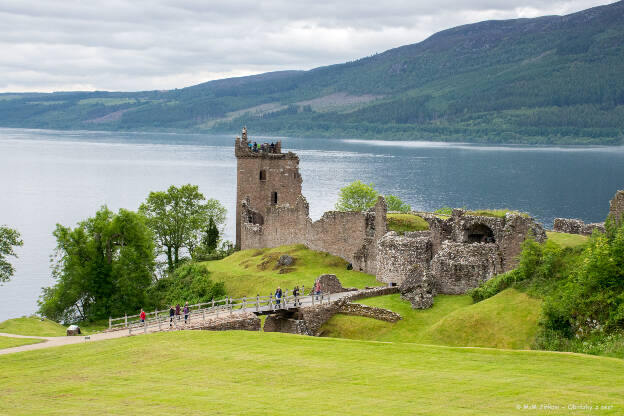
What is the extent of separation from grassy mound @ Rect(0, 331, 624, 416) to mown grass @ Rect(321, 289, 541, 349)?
608cm

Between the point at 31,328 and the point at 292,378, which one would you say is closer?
the point at 292,378

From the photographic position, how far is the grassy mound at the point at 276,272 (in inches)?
1977

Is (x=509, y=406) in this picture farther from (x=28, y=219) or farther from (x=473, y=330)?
(x=28, y=219)

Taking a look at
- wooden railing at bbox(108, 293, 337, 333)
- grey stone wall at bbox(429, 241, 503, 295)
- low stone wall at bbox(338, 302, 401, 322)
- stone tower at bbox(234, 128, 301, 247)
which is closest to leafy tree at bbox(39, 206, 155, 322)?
wooden railing at bbox(108, 293, 337, 333)

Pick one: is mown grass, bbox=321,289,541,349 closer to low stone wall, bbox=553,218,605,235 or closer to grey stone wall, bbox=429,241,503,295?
grey stone wall, bbox=429,241,503,295

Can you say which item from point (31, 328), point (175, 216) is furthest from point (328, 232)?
point (175, 216)

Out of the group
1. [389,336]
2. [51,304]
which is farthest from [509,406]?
[51,304]

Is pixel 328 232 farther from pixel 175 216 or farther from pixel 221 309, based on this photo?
pixel 175 216

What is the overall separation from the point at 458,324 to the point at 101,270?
99.3ft

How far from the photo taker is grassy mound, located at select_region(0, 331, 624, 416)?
1967cm

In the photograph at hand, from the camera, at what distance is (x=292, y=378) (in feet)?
76.4

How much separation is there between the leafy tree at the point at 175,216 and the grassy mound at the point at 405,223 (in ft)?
96.7

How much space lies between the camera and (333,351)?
27953mm

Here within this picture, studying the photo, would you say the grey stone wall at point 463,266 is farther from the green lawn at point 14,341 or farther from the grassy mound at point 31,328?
the green lawn at point 14,341
